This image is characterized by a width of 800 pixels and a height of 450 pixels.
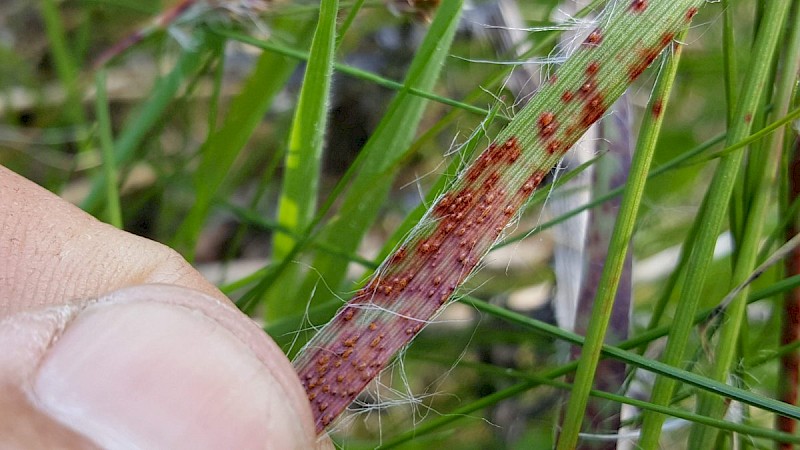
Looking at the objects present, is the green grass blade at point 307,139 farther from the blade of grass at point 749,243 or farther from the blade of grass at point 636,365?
the blade of grass at point 749,243

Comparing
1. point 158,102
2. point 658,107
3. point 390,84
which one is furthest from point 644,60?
point 158,102

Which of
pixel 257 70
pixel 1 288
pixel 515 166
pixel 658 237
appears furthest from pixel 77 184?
pixel 515 166

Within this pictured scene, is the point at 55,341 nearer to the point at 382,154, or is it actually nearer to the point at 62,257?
the point at 62,257

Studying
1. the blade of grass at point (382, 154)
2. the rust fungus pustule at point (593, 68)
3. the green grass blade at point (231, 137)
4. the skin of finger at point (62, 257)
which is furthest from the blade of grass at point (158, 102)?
the rust fungus pustule at point (593, 68)

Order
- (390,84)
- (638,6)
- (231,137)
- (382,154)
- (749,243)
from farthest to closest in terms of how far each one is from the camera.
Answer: (231,137) < (382,154) < (390,84) < (749,243) < (638,6)

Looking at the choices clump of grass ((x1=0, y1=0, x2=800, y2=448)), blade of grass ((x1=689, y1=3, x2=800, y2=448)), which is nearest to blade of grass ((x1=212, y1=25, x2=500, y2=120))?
clump of grass ((x1=0, y1=0, x2=800, y2=448))

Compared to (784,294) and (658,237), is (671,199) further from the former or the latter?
(784,294)
